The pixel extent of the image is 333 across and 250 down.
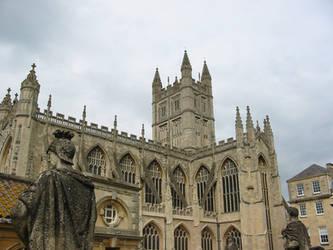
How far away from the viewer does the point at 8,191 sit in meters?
8.86

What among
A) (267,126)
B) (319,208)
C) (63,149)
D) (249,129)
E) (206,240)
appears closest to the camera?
(63,149)

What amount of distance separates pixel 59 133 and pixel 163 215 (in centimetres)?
2696

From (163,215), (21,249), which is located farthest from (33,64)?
(21,249)

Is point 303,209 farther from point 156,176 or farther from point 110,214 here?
point 110,214

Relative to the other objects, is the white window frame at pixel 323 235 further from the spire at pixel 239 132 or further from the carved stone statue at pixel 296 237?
the carved stone statue at pixel 296 237

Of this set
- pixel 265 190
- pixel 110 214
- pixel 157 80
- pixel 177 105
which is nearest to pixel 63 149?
pixel 110 214

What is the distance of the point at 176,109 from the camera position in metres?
45.8

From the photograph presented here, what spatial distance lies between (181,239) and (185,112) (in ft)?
57.0

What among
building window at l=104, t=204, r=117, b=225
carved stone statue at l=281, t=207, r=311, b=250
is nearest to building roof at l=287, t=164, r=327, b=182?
building window at l=104, t=204, r=117, b=225

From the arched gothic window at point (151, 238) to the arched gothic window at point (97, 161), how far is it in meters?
6.23

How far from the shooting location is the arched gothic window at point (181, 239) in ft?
99.8

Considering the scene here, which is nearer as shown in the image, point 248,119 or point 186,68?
point 248,119

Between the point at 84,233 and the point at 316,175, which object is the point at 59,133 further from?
the point at 316,175

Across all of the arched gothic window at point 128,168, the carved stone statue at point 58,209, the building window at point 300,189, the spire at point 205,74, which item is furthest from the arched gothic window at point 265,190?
the carved stone statue at point 58,209
